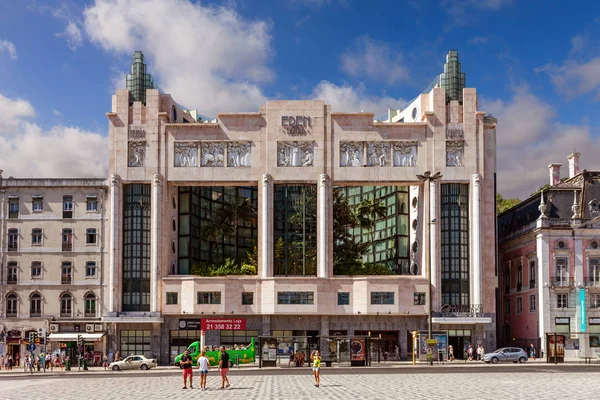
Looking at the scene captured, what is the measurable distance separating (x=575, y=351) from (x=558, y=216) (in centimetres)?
1295

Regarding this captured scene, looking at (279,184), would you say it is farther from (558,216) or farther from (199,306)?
(558,216)

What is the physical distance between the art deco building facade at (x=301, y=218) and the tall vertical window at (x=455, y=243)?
95 millimetres

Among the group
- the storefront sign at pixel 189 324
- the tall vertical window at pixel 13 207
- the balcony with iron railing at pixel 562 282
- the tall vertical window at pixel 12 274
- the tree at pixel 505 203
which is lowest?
the storefront sign at pixel 189 324

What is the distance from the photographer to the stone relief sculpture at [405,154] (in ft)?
288

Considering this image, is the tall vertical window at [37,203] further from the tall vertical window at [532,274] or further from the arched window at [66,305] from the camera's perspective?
the tall vertical window at [532,274]

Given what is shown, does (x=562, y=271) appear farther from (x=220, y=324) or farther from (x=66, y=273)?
(x=66, y=273)

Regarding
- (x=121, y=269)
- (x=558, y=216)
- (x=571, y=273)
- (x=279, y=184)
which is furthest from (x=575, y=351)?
(x=121, y=269)

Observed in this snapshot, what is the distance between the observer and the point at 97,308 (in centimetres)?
8644

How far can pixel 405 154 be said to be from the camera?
87.9 metres

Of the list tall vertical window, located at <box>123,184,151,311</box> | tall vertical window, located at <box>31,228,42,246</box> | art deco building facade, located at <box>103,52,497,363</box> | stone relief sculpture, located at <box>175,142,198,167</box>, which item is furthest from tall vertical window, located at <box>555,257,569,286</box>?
tall vertical window, located at <box>31,228,42,246</box>

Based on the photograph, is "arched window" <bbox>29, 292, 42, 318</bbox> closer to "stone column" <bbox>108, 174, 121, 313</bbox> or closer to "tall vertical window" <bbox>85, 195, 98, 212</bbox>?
"stone column" <bbox>108, 174, 121, 313</bbox>

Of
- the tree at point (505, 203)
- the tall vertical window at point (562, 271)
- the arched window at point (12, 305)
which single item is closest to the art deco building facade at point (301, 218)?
the tall vertical window at point (562, 271)

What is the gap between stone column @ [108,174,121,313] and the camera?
85.6m

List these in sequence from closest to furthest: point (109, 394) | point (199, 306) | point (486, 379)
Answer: point (109, 394) → point (486, 379) → point (199, 306)
